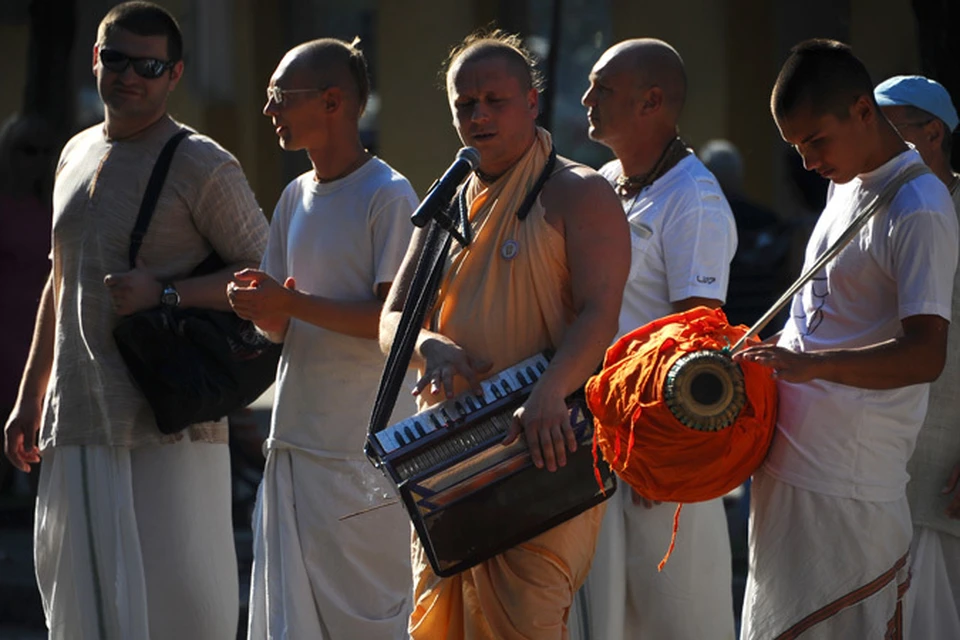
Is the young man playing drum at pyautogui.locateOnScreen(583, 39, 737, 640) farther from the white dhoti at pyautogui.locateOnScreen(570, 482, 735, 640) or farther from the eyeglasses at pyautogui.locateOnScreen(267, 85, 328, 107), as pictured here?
the eyeglasses at pyautogui.locateOnScreen(267, 85, 328, 107)

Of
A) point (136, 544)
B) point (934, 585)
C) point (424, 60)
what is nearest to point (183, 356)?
point (136, 544)

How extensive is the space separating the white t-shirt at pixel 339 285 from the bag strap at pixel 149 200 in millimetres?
454

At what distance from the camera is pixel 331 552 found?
567 centimetres

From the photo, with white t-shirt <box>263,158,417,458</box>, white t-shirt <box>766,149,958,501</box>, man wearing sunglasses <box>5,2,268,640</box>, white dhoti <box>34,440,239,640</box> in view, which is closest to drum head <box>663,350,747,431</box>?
white t-shirt <box>766,149,958,501</box>

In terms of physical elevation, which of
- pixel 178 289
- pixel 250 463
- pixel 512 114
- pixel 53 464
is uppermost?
pixel 512 114

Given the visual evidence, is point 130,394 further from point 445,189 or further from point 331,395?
point 445,189

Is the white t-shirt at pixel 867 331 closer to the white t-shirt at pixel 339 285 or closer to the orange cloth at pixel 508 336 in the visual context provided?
the orange cloth at pixel 508 336

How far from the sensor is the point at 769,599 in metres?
4.58

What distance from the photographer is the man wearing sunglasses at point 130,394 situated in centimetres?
568

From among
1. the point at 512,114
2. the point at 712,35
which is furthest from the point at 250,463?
the point at 512,114

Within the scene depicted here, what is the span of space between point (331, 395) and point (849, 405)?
1866 mm

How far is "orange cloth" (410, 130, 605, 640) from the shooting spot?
445 cm

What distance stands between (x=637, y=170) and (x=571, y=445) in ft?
5.03

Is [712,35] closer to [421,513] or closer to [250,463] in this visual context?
[250,463]
